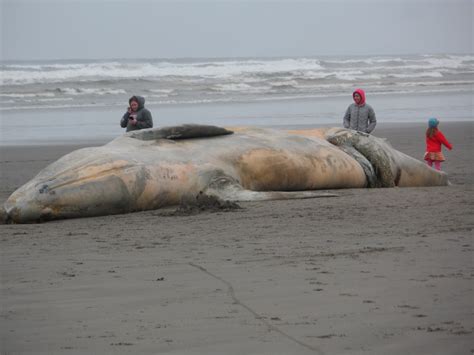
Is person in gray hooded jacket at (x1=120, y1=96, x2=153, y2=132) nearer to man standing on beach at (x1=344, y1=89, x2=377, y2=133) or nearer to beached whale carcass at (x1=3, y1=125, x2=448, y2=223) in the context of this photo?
beached whale carcass at (x1=3, y1=125, x2=448, y2=223)

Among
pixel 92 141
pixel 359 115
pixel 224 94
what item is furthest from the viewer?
pixel 224 94

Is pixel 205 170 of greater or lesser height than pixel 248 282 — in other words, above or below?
above

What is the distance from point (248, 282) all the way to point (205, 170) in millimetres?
4291

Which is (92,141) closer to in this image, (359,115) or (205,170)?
(359,115)

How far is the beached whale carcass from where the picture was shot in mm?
8969

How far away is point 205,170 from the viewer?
9859mm

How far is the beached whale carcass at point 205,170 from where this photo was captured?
897 cm

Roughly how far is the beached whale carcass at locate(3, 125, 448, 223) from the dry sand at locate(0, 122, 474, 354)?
0.90 ft

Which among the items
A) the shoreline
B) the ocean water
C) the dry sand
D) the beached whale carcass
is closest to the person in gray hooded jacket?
the beached whale carcass

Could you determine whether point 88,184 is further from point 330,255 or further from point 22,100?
point 22,100

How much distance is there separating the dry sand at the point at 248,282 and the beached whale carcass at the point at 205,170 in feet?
0.90

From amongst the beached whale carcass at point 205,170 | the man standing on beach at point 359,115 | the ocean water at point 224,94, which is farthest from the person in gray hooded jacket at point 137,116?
the ocean water at point 224,94

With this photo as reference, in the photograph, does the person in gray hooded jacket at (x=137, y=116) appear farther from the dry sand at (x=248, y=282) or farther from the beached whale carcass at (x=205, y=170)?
the dry sand at (x=248, y=282)

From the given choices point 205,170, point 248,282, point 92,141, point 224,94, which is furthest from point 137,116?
point 224,94
